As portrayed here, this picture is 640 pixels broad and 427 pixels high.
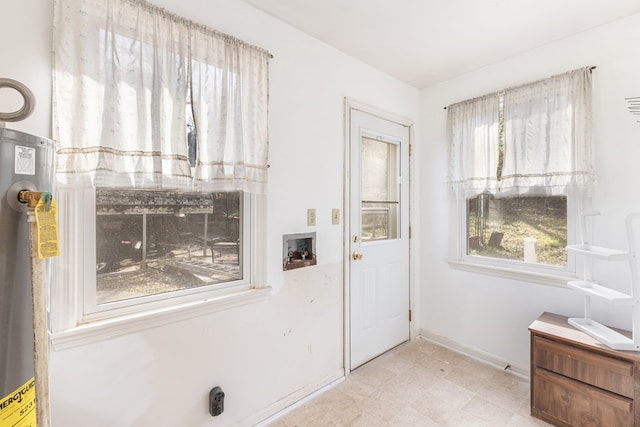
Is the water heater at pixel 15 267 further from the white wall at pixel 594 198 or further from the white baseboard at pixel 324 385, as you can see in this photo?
the white wall at pixel 594 198

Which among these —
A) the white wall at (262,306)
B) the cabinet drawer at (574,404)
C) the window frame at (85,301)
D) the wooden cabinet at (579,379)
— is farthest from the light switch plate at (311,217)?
the cabinet drawer at (574,404)

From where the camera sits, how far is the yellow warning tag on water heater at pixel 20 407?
2.16 ft

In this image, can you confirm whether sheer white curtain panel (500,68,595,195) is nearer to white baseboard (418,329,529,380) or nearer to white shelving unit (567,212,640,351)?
white shelving unit (567,212,640,351)

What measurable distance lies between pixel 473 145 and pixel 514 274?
1.17 m

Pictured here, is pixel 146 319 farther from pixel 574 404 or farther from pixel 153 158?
pixel 574 404

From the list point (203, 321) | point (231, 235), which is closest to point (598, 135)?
point (231, 235)

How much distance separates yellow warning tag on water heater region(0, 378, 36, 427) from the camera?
2.16 ft

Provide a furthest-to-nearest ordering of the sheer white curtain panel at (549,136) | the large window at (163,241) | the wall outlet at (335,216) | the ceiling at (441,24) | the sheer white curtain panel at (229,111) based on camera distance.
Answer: the wall outlet at (335,216) → the sheer white curtain panel at (549,136) → the ceiling at (441,24) → the sheer white curtain panel at (229,111) → the large window at (163,241)

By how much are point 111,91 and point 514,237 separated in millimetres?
2985

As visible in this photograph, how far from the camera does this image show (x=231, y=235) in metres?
1.80

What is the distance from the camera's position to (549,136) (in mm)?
2160

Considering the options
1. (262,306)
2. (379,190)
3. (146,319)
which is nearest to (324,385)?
(262,306)

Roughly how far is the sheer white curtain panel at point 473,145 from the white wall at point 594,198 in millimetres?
126

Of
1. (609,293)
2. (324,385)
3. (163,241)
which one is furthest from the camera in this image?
(324,385)
